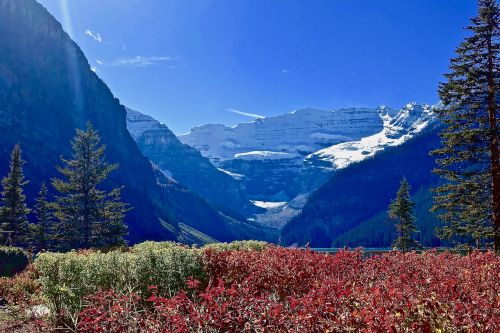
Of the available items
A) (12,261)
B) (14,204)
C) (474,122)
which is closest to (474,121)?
(474,122)

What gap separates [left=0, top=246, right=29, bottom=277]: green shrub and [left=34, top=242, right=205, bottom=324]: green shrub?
17.7 metres

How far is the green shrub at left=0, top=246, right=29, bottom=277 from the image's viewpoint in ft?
89.2

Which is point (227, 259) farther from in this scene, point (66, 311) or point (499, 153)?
point (499, 153)

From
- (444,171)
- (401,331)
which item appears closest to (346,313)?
(401,331)

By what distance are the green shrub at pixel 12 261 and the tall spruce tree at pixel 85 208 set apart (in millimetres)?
14781

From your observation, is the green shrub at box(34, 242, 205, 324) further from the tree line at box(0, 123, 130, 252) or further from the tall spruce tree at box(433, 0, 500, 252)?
the tree line at box(0, 123, 130, 252)

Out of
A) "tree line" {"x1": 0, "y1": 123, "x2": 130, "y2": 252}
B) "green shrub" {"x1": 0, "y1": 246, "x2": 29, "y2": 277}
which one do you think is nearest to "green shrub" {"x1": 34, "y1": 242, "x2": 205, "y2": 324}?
"green shrub" {"x1": 0, "y1": 246, "x2": 29, "y2": 277}

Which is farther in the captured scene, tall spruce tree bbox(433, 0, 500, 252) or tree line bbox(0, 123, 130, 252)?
tree line bbox(0, 123, 130, 252)

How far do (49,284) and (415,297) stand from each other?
875cm

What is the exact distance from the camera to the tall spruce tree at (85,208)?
4462 cm

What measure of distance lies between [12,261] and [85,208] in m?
16.5

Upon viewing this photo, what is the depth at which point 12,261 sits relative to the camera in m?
28.3

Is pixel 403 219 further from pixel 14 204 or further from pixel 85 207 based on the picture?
pixel 14 204

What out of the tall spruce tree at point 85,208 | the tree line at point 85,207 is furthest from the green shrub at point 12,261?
the tall spruce tree at point 85,208
